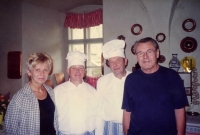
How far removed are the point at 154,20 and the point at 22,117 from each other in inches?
133

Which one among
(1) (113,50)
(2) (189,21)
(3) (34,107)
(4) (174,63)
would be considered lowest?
(3) (34,107)

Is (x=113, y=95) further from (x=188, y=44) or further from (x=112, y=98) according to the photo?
(x=188, y=44)

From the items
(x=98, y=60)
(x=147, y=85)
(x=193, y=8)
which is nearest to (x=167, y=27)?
(x=193, y=8)

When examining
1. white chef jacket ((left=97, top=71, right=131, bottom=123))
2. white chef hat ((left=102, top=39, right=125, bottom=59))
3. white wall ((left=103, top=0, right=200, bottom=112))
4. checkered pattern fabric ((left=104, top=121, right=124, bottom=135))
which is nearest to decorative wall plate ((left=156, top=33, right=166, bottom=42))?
white wall ((left=103, top=0, right=200, bottom=112))

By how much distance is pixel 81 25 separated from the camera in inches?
270

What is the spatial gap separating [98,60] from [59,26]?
2.15 metres

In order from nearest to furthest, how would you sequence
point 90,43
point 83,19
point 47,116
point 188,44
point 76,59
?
1. point 47,116
2. point 76,59
3. point 188,44
4. point 83,19
5. point 90,43

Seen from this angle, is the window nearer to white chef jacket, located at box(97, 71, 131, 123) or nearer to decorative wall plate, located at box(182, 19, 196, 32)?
decorative wall plate, located at box(182, 19, 196, 32)

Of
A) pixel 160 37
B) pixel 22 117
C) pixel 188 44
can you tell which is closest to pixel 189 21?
pixel 188 44

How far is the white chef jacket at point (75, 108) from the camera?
194cm

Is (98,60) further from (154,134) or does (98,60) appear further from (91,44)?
(154,134)

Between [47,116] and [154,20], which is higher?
[154,20]

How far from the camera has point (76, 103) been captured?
1992mm

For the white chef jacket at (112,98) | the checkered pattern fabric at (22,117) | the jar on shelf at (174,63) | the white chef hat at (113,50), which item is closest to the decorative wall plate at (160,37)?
the jar on shelf at (174,63)
